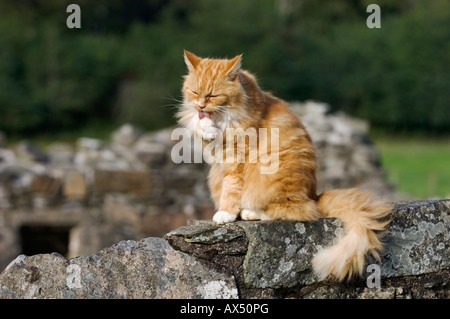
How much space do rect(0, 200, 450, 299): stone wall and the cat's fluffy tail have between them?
7cm

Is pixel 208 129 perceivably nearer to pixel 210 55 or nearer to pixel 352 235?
pixel 352 235

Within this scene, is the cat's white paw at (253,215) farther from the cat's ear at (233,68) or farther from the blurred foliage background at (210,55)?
the blurred foliage background at (210,55)

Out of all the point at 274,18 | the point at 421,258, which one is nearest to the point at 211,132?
the point at 421,258

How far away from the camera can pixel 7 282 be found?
2.99 m

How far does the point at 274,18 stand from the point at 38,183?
83.1 ft

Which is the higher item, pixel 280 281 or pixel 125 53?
pixel 125 53

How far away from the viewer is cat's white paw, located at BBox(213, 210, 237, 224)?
3.52 meters

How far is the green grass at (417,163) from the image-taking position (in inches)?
682

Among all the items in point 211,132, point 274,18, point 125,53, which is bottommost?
point 211,132

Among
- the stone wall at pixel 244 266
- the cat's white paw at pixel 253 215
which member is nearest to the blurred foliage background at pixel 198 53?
the cat's white paw at pixel 253 215

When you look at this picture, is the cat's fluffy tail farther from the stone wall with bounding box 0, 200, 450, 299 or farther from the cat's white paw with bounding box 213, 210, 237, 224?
the cat's white paw with bounding box 213, 210, 237, 224

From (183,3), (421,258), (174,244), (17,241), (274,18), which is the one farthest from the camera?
(183,3)

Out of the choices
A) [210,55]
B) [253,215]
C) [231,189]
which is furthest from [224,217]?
[210,55]

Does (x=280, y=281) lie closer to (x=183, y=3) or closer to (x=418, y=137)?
(x=418, y=137)
